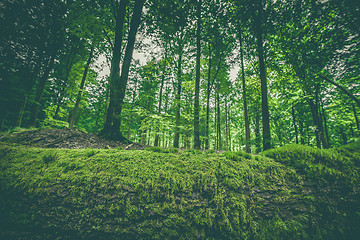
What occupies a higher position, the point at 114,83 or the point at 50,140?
the point at 114,83

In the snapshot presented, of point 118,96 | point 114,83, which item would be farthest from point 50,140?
point 114,83

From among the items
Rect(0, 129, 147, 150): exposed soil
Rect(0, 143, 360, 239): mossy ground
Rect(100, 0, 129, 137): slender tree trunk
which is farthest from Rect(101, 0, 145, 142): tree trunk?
Rect(0, 143, 360, 239): mossy ground

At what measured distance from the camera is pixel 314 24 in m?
3.31

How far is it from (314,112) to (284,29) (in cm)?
682

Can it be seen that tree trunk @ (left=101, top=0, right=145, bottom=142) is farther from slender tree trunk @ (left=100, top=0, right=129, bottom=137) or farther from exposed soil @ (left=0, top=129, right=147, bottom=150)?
exposed soil @ (left=0, top=129, right=147, bottom=150)

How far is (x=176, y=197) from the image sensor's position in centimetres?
174

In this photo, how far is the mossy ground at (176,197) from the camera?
1.50m

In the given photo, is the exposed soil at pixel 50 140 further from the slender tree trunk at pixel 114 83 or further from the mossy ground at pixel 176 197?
the mossy ground at pixel 176 197

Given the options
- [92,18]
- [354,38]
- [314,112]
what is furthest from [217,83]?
[92,18]

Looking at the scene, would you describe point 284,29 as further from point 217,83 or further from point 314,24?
point 217,83

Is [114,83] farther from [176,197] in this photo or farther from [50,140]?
[176,197]

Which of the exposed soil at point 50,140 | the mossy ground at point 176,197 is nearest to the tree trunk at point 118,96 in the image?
the exposed soil at point 50,140

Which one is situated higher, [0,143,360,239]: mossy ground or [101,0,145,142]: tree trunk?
[101,0,145,142]: tree trunk

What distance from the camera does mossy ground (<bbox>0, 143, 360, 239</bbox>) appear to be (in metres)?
1.50
